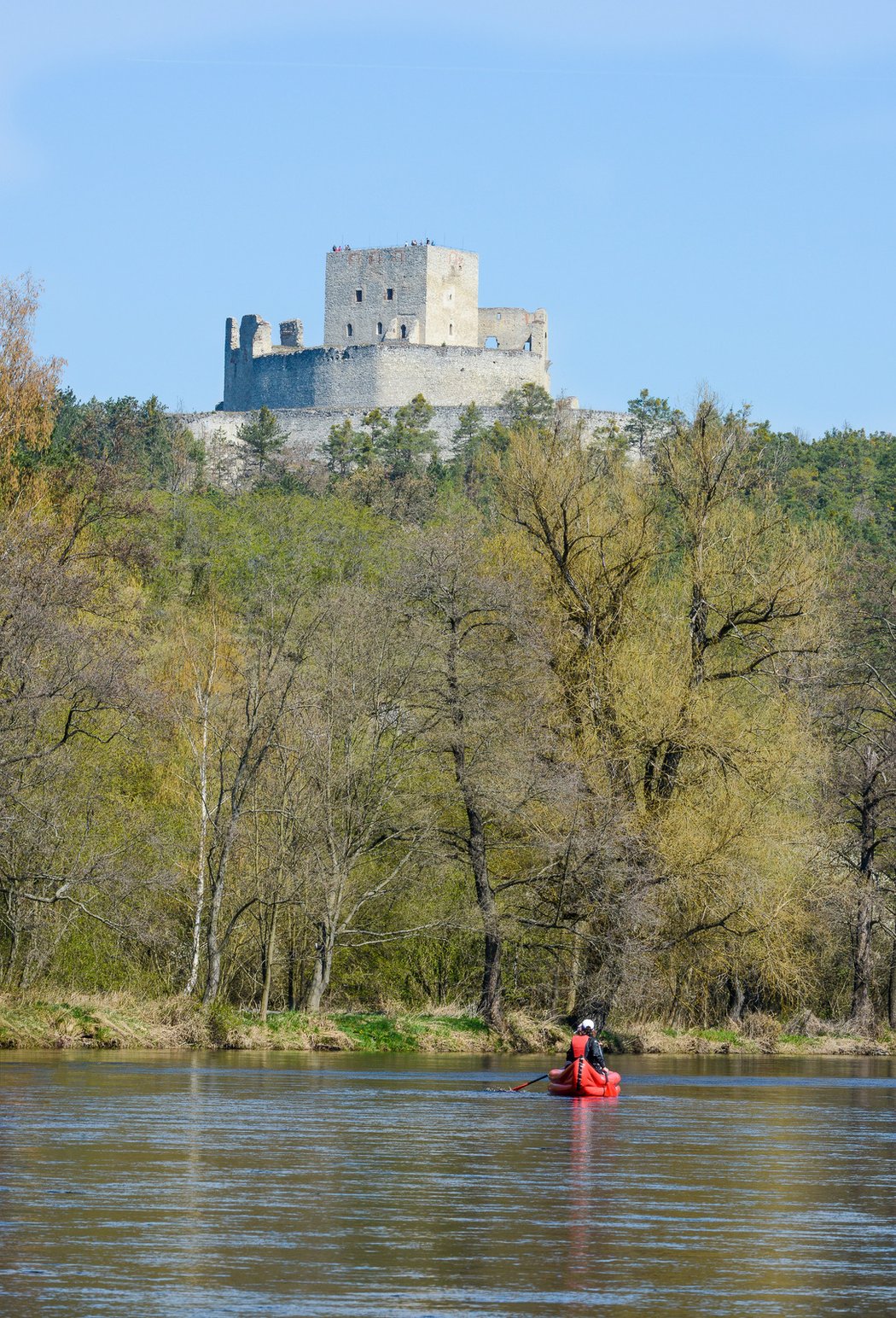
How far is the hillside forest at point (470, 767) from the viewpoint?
3569 centimetres

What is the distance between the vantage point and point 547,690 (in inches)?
1430

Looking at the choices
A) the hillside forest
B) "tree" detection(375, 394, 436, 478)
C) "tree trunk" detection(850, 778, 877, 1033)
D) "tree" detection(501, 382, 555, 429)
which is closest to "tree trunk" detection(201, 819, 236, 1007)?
the hillside forest

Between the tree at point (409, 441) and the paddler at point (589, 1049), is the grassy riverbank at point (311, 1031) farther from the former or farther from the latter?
the tree at point (409, 441)

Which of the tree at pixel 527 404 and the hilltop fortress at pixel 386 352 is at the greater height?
the hilltop fortress at pixel 386 352

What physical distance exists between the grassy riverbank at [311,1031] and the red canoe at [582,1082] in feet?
30.7

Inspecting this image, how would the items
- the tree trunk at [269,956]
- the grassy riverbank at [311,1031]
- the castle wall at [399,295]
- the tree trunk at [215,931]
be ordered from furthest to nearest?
1. the castle wall at [399,295]
2. the tree trunk at [269,956]
3. the tree trunk at [215,931]
4. the grassy riverbank at [311,1031]

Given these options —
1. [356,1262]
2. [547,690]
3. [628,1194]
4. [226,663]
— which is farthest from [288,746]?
[356,1262]

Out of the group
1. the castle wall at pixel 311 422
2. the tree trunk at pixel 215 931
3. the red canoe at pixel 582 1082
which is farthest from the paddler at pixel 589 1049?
the castle wall at pixel 311 422

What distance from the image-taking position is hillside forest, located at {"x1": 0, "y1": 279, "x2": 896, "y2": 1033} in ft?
117

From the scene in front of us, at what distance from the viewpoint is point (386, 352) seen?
13088 centimetres

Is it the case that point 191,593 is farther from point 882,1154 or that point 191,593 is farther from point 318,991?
point 882,1154

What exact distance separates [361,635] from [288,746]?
2.62m

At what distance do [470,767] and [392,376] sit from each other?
9732 centimetres

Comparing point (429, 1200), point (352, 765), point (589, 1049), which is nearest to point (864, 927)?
point (352, 765)
